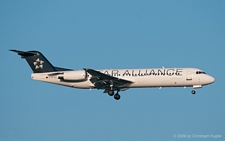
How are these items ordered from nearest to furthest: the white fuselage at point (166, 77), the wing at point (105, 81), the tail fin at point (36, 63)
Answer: the white fuselage at point (166, 77) < the wing at point (105, 81) < the tail fin at point (36, 63)

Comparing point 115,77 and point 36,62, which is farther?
point 36,62

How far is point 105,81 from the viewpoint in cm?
4825

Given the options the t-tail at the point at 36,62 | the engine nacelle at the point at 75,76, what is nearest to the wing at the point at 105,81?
the engine nacelle at the point at 75,76

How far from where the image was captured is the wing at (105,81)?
4744 centimetres

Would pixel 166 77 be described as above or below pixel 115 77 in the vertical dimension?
below

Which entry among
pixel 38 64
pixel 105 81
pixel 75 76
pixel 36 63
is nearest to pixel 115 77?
pixel 105 81

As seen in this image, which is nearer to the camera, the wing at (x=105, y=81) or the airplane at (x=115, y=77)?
the airplane at (x=115, y=77)

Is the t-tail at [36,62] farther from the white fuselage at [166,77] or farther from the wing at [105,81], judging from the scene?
the wing at [105,81]

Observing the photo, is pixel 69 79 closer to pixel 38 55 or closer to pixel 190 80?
pixel 38 55

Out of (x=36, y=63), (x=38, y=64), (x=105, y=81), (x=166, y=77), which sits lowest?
(x=105, y=81)

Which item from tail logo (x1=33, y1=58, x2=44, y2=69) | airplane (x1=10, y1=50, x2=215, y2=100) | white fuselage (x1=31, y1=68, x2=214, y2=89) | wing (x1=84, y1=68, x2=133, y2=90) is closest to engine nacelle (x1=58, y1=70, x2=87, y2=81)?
airplane (x1=10, y1=50, x2=215, y2=100)

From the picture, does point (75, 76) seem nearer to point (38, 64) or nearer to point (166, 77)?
point (38, 64)

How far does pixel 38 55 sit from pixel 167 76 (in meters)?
15.0

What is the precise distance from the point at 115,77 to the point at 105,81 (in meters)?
1.19
